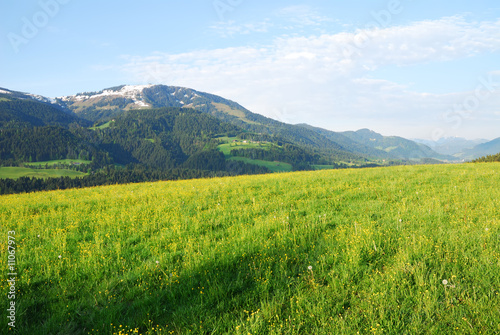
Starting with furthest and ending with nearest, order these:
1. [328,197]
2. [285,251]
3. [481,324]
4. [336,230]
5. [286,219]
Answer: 1. [328,197]
2. [286,219]
3. [336,230]
4. [285,251]
5. [481,324]

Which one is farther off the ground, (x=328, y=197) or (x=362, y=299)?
(x=328, y=197)

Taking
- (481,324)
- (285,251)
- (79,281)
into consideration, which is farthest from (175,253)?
(481,324)

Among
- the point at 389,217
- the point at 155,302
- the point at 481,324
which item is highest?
the point at 389,217

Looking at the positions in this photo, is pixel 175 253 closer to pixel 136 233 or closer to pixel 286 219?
pixel 136 233

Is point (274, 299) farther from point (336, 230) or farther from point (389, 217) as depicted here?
point (389, 217)

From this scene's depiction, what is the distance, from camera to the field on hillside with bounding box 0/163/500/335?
13.0 ft

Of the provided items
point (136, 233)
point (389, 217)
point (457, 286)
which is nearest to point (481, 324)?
point (457, 286)

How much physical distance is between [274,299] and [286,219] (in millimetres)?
3729

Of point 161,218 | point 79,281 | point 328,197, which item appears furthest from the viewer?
point 328,197

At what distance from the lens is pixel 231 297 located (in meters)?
4.58

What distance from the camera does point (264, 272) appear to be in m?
5.21

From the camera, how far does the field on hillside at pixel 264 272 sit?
155 inches

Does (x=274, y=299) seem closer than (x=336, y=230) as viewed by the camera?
Yes

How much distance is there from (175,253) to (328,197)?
7692mm
